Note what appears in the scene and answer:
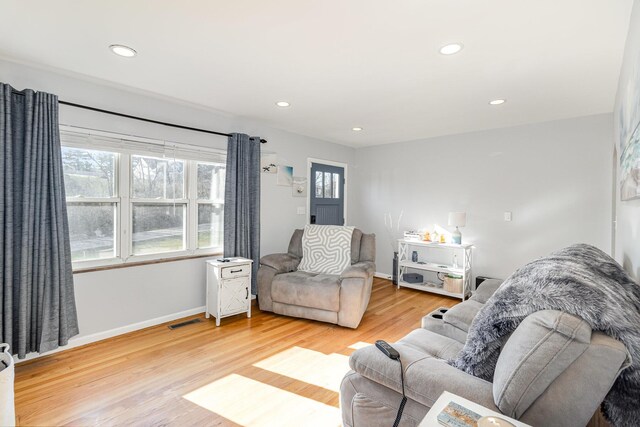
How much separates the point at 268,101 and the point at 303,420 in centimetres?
284

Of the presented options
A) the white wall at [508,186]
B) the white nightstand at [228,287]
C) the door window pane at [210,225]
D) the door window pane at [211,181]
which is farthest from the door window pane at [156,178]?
the white wall at [508,186]

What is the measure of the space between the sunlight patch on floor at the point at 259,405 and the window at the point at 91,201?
5.71 ft

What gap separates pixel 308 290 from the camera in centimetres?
345

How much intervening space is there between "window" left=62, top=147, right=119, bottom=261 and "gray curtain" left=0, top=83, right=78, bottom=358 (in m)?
0.20

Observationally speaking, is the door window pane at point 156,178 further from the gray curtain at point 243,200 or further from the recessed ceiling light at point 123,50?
the recessed ceiling light at point 123,50

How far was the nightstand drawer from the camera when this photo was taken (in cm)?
339

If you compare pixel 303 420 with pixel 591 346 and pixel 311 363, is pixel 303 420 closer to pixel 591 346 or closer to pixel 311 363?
pixel 311 363

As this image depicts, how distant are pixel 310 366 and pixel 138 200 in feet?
7.65

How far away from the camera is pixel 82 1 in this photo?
170cm

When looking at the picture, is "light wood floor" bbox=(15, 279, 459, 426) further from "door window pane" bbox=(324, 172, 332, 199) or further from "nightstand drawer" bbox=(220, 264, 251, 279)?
"door window pane" bbox=(324, 172, 332, 199)

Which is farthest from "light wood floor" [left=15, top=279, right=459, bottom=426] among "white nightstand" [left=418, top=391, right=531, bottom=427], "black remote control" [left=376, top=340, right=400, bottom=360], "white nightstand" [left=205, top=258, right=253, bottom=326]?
"white nightstand" [left=418, top=391, right=531, bottom=427]

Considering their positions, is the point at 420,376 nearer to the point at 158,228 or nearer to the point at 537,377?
the point at 537,377

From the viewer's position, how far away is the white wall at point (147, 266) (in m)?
2.71

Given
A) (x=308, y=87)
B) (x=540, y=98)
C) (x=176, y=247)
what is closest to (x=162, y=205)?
(x=176, y=247)
